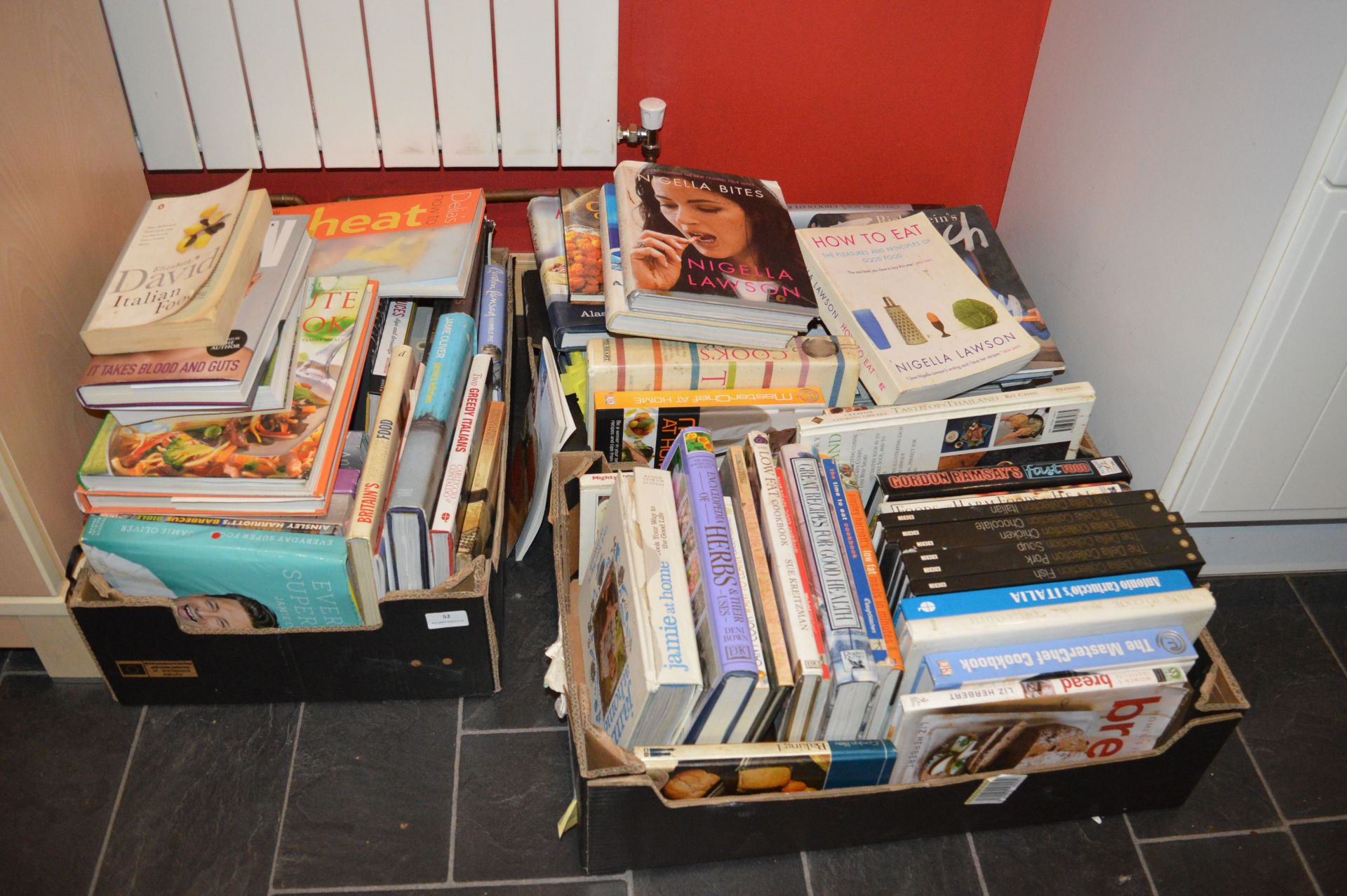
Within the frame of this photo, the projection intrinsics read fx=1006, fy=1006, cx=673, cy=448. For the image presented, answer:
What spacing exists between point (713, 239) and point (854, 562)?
0.47 meters

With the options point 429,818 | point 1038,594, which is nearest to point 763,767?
point 1038,594

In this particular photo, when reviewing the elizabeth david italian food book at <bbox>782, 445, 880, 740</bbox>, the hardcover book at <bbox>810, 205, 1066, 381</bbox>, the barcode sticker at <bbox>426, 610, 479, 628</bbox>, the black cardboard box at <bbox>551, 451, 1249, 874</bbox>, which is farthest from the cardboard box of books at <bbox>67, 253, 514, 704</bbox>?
the hardcover book at <bbox>810, 205, 1066, 381</bbox>

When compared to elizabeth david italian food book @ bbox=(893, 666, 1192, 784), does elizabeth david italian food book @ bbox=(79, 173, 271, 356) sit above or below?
above

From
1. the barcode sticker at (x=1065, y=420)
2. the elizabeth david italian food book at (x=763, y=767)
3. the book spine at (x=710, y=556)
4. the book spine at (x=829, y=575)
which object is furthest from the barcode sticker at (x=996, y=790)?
the barcode sticker at (x=1065, y=420)

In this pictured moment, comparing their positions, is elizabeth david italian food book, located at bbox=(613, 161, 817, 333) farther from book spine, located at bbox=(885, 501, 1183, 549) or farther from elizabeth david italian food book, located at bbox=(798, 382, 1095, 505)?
book spine, located at bbox=(885, 501, 1183, 549)

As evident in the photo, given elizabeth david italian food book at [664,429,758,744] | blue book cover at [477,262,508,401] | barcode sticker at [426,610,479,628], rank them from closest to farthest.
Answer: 1. elizabeth david italian food book at [664,429,758,744]
2. barcode sticker at [426,610,479,628]
3. blue book cover at [477,262,508,401]

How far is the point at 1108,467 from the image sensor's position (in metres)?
1.20

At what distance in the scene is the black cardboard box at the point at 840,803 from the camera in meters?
1.04

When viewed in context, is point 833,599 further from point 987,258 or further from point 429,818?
point 987,258

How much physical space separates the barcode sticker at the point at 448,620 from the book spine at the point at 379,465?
4.6 inches

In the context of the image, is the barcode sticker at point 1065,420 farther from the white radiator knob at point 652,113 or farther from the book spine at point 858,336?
the white radiator knob at point 652,113

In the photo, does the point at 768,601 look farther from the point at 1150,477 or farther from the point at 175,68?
the point at 175,68

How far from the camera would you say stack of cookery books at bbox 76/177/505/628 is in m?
1.11

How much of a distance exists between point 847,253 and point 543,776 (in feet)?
2.68
